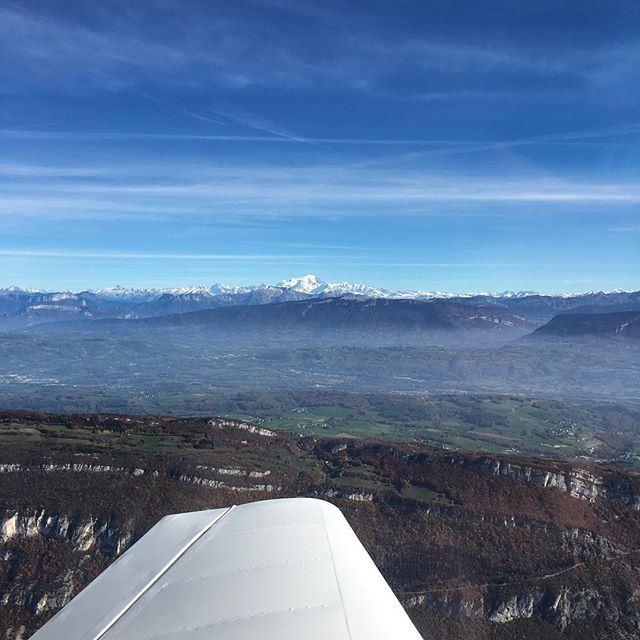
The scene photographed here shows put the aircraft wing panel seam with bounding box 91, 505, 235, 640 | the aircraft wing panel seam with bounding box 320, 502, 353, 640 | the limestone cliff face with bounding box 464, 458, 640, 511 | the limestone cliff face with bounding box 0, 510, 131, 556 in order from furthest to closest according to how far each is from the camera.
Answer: the limestone cliff face with bounding box 464, 458, 640, 511 → the limestone cliff face with bounding box 0, 510, 131, 556 → the aircraft wing panel seam with bounding box 91, 505, 235, 640 → the aircraft wing panel seam with bounding box 320, 502, 353, 640

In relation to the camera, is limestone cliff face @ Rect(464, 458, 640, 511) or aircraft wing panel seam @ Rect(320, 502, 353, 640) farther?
limestone cliff face @ Rect(464, 458, 640, 511)

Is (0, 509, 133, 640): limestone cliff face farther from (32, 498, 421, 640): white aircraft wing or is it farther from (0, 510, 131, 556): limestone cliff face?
(32, 498, 421, 640): white aircraft wing

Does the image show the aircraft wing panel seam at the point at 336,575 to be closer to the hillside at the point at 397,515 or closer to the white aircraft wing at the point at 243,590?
the white aircraft wing at the point at 243,590

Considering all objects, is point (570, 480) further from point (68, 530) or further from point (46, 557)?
point (46, 557)

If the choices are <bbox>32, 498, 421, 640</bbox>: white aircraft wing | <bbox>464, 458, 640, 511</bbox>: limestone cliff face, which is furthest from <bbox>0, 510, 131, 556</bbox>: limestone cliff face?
<bbox>464, 458, 640, 511</bbox>: limestone cliff face

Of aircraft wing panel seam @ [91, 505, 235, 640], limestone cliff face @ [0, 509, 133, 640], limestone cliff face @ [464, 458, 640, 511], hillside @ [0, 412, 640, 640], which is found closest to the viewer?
aircraft wing panel seam @ [91, 505, 235, 640]

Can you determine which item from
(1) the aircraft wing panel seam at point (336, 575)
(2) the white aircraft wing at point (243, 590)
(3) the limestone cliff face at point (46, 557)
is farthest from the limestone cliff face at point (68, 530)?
(1) the aircraft wing panel seam at point (336, 575)

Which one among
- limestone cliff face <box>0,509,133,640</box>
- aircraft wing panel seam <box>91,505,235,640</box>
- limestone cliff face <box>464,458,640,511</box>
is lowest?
limestone cliff face <box>0,509,133,640</box>

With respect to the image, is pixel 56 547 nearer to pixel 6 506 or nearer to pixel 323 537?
pixel 6 506

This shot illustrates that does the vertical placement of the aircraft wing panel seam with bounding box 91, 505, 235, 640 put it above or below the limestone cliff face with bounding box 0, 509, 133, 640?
above
